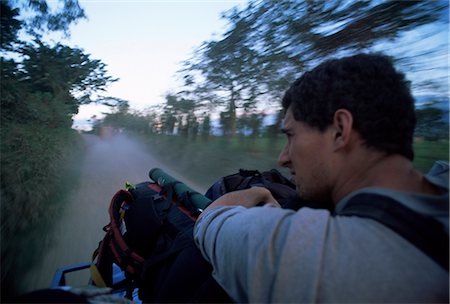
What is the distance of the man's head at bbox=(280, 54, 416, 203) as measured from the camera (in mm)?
804

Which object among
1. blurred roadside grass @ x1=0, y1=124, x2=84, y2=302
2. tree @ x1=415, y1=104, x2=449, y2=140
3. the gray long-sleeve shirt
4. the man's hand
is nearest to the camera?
the gray long-sleeve shirt

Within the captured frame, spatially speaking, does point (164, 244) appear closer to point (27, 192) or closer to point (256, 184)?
point (256, 184)

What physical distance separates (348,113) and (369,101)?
0.24 ft

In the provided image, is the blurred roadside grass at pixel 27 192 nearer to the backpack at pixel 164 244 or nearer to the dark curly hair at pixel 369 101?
the backpack at pixel 164 244

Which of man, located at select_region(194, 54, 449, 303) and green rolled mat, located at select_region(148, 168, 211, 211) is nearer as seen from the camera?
man, located at select_region(194, 54, 449, 303)

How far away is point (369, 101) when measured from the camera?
2.63ft

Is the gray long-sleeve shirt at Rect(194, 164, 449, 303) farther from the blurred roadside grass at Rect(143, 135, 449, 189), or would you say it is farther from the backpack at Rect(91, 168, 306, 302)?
the blurred roadside grass at Rect(143, 135, 449, 189)

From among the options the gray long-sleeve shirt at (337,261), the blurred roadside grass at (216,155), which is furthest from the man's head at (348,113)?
the blurred roadside grass at (216,155)

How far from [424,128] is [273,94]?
104 inches

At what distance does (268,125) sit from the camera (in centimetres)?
523

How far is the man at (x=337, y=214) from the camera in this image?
1.88 ft

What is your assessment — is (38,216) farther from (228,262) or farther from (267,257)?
(267,257)

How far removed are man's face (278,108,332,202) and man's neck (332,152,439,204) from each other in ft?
0.19

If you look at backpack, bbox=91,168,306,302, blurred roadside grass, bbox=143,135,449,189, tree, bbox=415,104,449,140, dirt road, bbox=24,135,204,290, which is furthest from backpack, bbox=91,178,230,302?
blurred roadside grass, bbox=143,135,449,189
